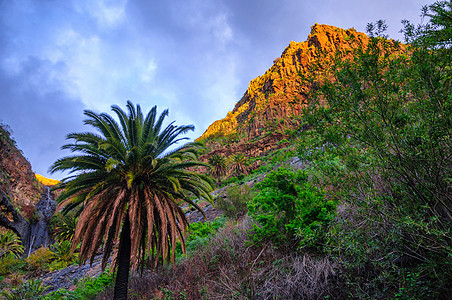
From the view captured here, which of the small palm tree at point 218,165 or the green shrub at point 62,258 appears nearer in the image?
the green shrub at point 62,258

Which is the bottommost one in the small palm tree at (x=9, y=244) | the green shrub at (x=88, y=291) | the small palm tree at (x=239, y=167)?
the green shrub at (x=88, y=291)

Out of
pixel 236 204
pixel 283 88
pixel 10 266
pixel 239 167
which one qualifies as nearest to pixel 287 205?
pixel 236 204

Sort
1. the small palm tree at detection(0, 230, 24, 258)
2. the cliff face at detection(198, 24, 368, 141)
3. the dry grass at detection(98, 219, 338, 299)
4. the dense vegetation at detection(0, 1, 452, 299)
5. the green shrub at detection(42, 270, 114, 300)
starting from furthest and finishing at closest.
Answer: the cliff face at detection(198, 24, 368, 141), the small palm tree at detection(0, 230, 24, 258), the green shrub at detection(42, 270, 114, 300), the dry grass at detection(98, 219, 338, 299), the dense vegetation at detection(0, 1, 452, 299)

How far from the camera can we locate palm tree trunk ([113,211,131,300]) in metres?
6.76

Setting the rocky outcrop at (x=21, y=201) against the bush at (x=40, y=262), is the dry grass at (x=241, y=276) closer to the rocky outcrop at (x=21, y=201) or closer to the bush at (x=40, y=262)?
the bush at (x=40, y=262)

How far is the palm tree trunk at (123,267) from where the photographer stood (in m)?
6.76

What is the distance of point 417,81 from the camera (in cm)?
321

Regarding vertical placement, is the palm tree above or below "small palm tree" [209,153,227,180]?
below

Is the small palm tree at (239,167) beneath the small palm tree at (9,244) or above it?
above

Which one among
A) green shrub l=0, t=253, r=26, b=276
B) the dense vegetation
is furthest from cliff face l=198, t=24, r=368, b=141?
the dense vegetation

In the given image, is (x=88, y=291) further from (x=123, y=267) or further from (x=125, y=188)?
(x=125, y=188)

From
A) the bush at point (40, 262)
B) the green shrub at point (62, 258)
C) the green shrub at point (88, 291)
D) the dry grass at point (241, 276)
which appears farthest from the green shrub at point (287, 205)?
the bush at point (40, 262)

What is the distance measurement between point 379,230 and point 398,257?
47 cm

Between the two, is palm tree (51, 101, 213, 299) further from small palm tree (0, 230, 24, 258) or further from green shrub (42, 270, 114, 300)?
small palm tree (0, 230, 24, 258)
